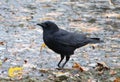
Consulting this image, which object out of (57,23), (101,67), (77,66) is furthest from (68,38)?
(57,23)

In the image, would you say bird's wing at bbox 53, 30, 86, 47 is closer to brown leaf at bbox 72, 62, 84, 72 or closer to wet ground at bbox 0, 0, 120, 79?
brown leaf at bbox 72, 62, 84, 72

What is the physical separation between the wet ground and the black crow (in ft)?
1.18

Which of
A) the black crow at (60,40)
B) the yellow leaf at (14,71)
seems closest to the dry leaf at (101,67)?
the black crow at (60,40)

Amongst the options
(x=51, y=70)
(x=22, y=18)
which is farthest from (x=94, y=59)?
(x=22, y=18)

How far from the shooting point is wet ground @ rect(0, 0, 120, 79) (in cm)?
753

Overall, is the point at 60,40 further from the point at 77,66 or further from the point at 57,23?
the point at 57,23

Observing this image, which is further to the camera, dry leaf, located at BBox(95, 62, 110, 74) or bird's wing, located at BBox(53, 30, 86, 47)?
bird's wing, located at BBox(53, 30, 86, 47)

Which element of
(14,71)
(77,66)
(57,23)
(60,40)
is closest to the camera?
(14,71)

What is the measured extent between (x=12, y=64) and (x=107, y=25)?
11.9ft

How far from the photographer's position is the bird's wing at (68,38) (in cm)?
686

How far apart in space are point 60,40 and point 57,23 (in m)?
3.65

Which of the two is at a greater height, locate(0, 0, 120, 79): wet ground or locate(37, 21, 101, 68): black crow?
locate(37, 21, 101, 68): black crow

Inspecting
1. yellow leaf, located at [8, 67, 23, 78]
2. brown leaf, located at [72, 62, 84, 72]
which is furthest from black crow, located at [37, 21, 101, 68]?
yellow leaf, located at [8, 67, 23, 78]

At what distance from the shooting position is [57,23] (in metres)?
10.5
